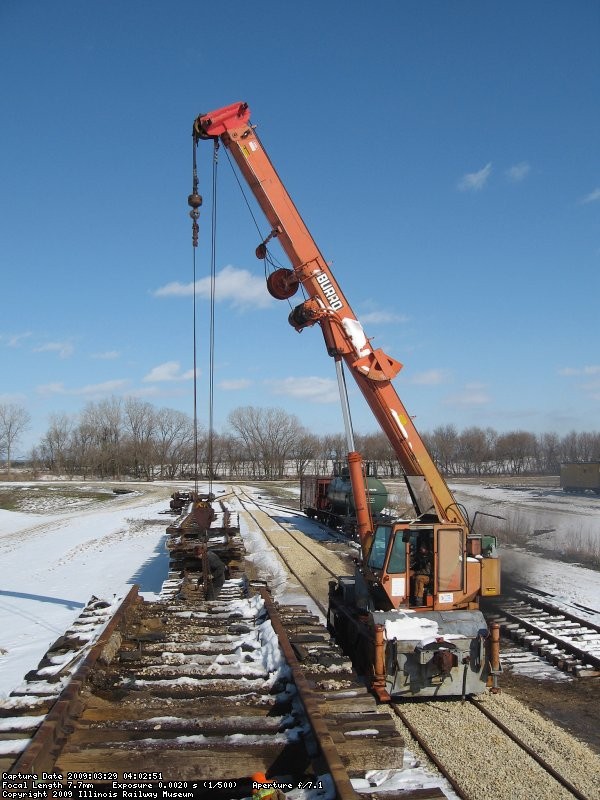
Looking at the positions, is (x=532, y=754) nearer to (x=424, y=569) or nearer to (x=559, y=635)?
(x=424, y=569)

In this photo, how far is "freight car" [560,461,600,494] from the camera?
51.7 metres

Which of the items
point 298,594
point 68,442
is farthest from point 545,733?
point 68,442

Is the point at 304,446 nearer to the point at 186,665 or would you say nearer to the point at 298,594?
the point at 298,594

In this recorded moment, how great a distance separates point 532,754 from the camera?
21.6 feet

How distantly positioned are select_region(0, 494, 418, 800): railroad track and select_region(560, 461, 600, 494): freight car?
51.0m

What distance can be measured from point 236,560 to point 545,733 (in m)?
8.29

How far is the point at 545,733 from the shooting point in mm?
7211

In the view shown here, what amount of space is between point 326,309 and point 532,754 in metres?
6.77

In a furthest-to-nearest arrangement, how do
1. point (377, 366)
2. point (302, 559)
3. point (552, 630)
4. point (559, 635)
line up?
point (302, 559) < point (552, 630) < point (559, 635) < point (377, 366)

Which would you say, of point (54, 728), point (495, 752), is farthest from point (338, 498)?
point (54, 728)

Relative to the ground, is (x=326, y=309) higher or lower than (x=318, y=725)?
higher

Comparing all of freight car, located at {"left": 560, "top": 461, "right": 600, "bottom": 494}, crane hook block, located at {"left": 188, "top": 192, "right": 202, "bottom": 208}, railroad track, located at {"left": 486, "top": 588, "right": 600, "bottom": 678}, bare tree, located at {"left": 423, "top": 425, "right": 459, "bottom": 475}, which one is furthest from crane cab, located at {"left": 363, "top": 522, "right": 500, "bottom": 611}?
bare tree, located at {"left": 423, "top": 425, "right": 459, "bottom": 475}

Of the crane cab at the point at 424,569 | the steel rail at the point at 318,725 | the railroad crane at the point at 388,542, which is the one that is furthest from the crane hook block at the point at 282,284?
the steel rail at the point at 318,725

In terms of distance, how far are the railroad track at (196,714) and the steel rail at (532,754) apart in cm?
243
